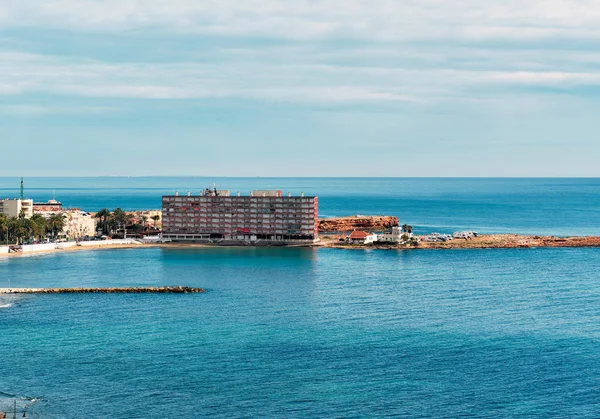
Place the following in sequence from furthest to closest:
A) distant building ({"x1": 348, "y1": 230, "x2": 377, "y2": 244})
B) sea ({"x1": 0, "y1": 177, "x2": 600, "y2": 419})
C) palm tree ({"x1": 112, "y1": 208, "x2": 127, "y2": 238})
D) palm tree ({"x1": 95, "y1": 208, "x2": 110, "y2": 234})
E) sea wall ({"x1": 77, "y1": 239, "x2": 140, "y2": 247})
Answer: palm tree ({"x1": 95, "y1": 208, "x2": 110, "y2": 234}), palm tree ({"x1": 112, "y1": 208, "x2": 127, "y2": 238}), distant building ({"x1": 348, "y1": 230, "x2": 377, "y2": 244}), sea wall ({"x1": 77, "y1": 239, "x2": 140, "y2": 247}), sea ({"x1": 0, "y1": 177, "x2": 600, "y2": 419})

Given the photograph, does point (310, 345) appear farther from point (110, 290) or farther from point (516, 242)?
point (516, 242)

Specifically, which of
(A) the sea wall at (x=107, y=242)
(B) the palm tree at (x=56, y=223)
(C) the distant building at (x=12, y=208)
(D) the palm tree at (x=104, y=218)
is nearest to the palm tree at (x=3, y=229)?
(B) the palm tree at (x=56, y=223)

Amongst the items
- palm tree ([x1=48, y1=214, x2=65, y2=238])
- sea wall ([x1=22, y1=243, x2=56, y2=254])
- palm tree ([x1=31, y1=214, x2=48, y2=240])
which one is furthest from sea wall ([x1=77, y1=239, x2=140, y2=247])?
sea wall ([x1=22, y1=243, x2=56, y2=254])

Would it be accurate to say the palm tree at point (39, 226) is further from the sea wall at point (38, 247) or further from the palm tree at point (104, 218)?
the palm tree at point (104, 218)

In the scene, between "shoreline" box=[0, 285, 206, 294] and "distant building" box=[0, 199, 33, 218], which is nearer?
"shoreline" box=[0, 285, 206, 294]

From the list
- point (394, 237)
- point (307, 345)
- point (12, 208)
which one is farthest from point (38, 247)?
point (307, 345)

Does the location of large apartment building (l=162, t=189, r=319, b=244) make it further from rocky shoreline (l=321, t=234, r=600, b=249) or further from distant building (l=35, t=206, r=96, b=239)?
distant building (l=35, t=206, r=96, b=239)

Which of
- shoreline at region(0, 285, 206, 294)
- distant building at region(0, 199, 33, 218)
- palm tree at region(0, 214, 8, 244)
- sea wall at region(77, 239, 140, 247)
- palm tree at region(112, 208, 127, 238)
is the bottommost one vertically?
shoreline at region(0, 285, 206, 294)
